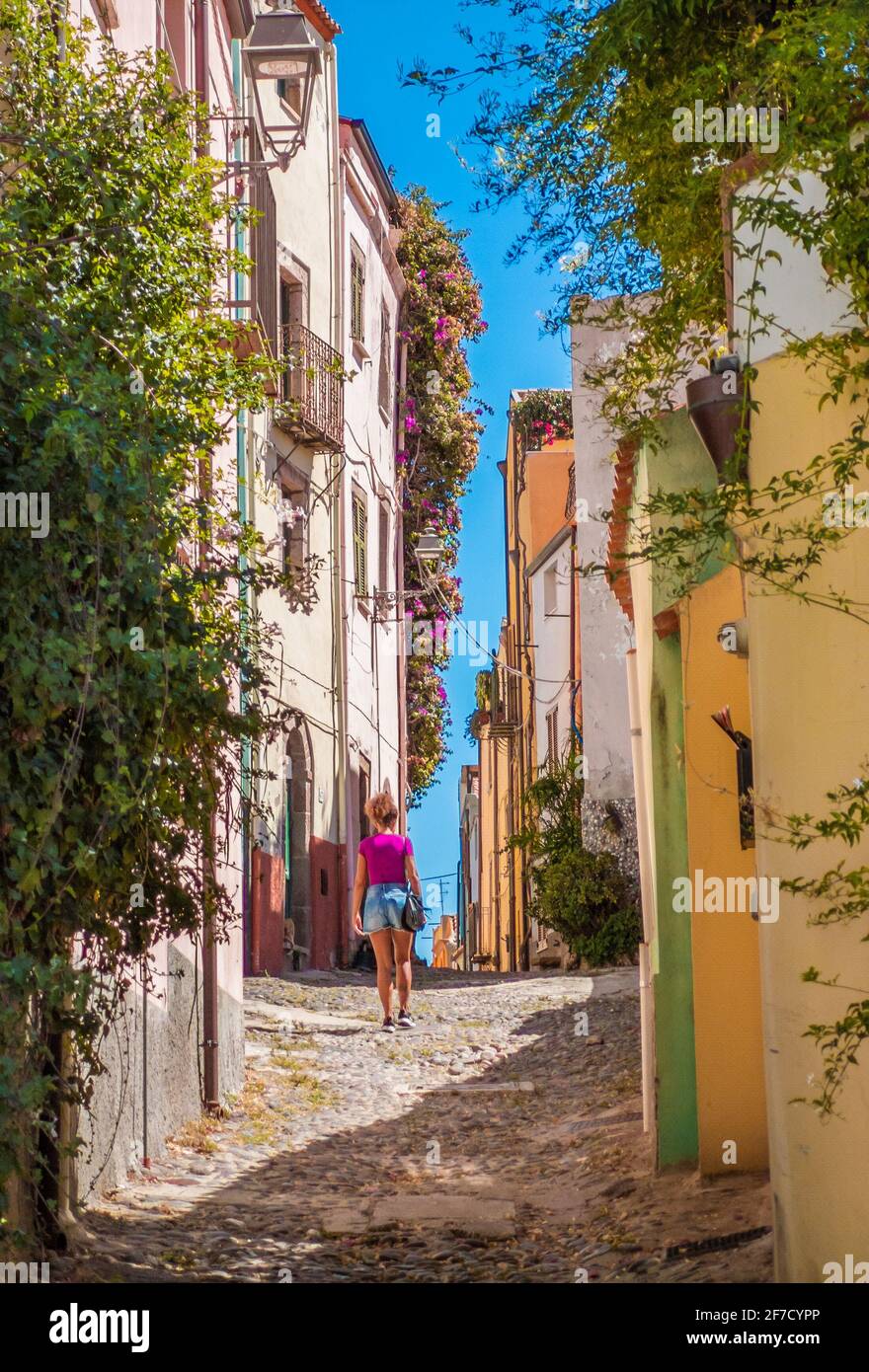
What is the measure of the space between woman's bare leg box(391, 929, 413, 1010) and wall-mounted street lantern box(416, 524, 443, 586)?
12841 mm

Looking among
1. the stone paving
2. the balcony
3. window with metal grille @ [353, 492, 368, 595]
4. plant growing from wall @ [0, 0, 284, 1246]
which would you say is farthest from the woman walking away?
window with metal grille @ [353, 492, 368, 595]

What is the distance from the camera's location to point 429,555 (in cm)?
2581

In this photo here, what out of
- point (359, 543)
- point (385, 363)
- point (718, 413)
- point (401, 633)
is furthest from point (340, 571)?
point (718, 413)

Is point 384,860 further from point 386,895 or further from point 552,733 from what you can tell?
point 552,733

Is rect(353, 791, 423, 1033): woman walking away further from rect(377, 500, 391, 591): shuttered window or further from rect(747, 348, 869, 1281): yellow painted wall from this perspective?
rect(377, 500, 391, 591): shuttered window

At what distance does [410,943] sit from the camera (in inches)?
520

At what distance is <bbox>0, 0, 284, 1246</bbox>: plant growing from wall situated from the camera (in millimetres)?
5355

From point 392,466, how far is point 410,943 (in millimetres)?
14406

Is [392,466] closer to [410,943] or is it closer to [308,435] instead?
[308,435]

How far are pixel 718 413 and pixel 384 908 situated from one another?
23.1 feet

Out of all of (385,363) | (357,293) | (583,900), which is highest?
(357,293)

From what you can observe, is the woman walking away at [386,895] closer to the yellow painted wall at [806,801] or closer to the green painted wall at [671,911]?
the green painted wall at [671,911]
